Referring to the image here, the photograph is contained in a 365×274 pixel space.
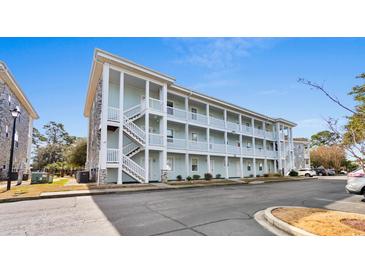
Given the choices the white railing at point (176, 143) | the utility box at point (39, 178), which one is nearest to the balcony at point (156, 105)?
the white railing at point (176, 143)

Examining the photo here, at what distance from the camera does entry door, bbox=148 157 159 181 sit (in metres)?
17.6

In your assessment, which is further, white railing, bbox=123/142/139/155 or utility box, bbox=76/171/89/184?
utility box, bbox=76/171/89/184

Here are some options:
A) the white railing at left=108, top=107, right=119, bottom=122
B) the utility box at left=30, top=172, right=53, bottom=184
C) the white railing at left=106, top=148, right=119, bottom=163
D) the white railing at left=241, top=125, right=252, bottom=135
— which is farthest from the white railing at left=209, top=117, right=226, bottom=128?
the utility box at left=30, top=172, right=53, bottom=184

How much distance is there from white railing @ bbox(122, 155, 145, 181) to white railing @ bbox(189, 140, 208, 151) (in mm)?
6075

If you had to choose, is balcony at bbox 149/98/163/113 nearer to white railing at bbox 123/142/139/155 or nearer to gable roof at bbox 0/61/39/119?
white railing at bbox 123/142/139/155

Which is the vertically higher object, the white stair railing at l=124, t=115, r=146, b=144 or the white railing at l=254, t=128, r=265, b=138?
the white railing at l=254, t=128, r=265, b=138

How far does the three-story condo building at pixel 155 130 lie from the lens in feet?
46.9

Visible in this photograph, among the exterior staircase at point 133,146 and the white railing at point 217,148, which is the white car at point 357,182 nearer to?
the exterior staircase at point 133,146

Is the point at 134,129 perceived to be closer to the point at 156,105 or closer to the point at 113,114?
the point at 113,114

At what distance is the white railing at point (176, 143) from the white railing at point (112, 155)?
16.8 feet

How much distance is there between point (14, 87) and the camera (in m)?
19.7
